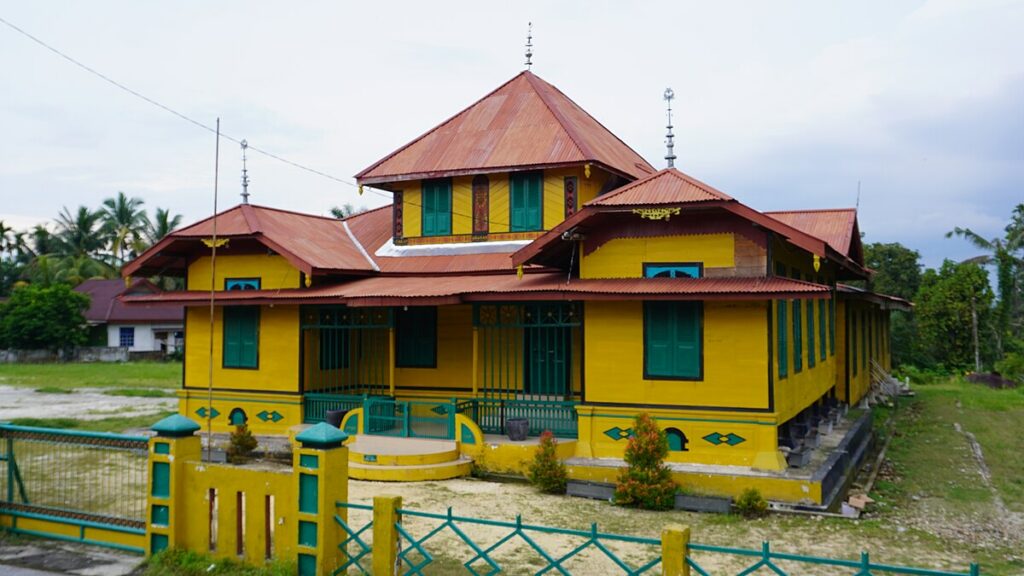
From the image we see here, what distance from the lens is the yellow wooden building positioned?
480 inches

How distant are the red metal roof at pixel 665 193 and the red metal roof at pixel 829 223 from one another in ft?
17.5

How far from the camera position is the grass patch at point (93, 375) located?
99.1 ft

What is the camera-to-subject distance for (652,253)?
13.0 meters

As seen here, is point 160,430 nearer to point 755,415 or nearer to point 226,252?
point 755,415

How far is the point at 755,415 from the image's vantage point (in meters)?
11.9

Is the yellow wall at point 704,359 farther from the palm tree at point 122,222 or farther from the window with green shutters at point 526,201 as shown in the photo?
the palm tree at point 122,222

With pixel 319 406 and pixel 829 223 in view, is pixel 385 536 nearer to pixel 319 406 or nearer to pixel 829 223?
pixel 319 406

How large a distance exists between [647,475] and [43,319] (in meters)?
39.9

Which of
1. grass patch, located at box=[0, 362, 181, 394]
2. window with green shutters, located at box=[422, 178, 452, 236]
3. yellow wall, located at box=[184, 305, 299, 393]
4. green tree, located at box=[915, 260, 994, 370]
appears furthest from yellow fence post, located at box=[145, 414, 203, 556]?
green tree, located at box=[915, 260, 994, 370]

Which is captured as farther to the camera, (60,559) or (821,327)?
(821,327)

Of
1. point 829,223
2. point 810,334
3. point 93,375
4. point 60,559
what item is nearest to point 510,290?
point 810,334

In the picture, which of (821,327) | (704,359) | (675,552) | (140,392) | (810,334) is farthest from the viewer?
(140,392)

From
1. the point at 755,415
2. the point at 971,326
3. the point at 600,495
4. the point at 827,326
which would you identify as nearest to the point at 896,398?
the point at 827,326

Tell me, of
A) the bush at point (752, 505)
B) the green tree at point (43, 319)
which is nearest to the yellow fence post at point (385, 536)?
the bush at point (752, 505)
